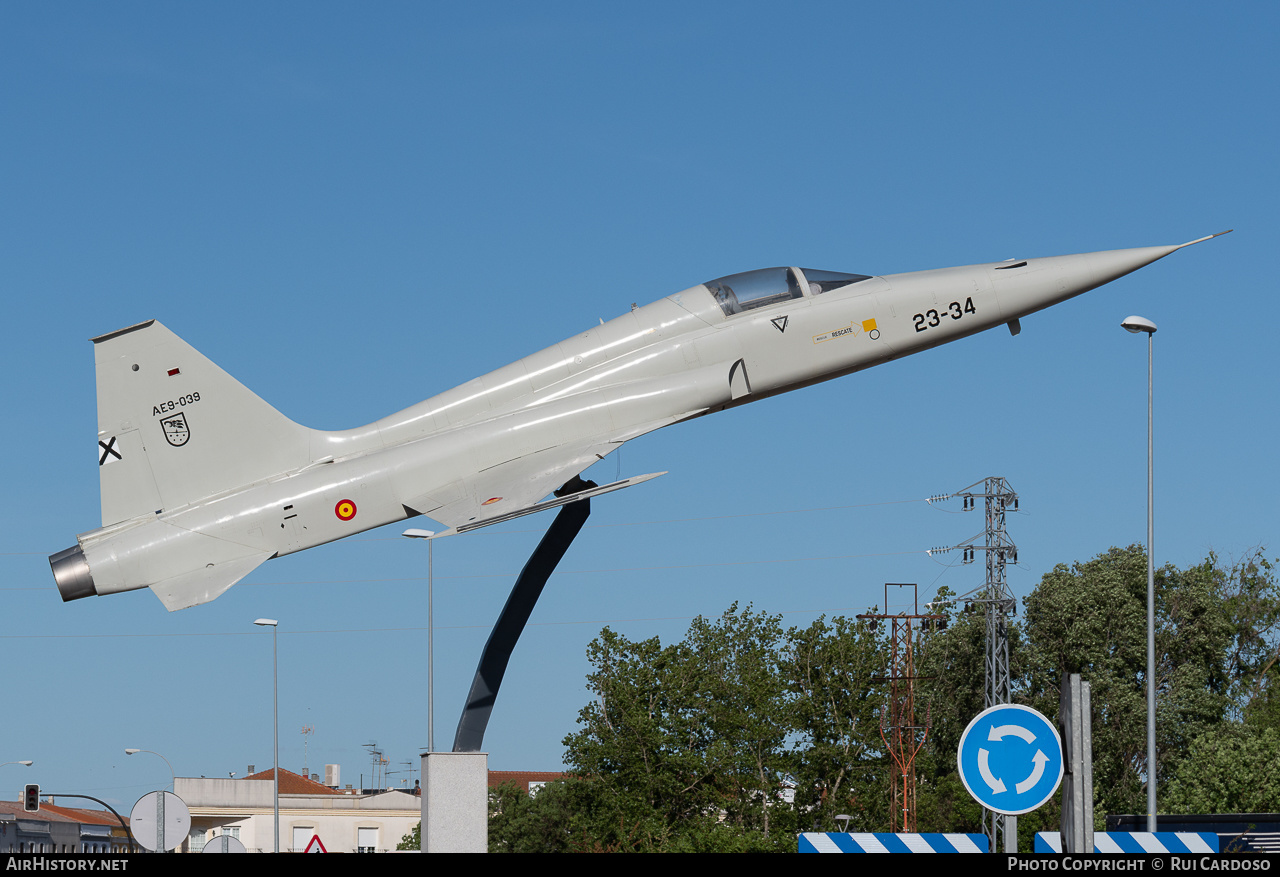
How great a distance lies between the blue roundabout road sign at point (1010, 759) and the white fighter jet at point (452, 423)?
8.30 m

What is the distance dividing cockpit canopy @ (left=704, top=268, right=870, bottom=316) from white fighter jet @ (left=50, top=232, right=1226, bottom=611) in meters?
0.03

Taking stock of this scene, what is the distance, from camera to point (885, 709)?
61.0 metres

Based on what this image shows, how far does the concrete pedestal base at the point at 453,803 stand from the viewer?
16766 millimetres

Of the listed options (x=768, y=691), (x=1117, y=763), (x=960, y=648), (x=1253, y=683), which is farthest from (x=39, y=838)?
(x=1253, y=683)

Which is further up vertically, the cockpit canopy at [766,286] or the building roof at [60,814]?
the cockpit canopy at [766,286]

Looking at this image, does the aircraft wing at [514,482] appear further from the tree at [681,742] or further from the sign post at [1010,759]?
the tree at [681,742]

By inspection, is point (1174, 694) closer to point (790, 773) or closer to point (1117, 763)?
point (1117, 763)

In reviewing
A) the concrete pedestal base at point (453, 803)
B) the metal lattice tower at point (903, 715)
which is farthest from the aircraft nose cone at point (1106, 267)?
the metal lattice tower at point (903, 715)

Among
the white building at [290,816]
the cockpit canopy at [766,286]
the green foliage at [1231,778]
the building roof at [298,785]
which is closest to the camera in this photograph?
the cockpit canopy at [766,286]

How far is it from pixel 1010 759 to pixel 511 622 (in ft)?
34.3

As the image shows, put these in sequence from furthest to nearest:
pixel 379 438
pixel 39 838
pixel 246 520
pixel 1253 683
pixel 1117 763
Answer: pixel 39 838, pixel 1253 683, pixel 1117 763, pixel 379 438, pixel 246 520

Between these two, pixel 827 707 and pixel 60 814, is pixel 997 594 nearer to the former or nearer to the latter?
pixel 827 707

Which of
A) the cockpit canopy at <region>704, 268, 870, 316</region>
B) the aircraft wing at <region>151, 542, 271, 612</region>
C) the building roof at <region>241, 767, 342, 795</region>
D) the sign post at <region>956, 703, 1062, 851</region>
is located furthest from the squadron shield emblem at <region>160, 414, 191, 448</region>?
the building roof at <region>241, 767, 342, 795</region>
